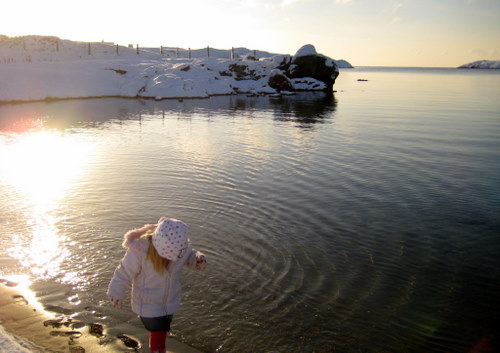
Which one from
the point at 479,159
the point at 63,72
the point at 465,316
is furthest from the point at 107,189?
the point at 63,72

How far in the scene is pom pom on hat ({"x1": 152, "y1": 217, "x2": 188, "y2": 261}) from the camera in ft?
12.7

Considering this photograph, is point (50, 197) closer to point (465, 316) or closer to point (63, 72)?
point (465, 316)

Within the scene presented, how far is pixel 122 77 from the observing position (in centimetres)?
5134

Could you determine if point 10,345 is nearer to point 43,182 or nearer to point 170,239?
point 170,239

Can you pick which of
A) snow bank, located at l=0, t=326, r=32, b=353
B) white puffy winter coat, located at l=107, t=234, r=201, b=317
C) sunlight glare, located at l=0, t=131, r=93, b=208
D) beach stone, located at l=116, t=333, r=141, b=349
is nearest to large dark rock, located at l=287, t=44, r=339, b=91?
sunlight glare, located at l=0, t=131, r=93, b=208

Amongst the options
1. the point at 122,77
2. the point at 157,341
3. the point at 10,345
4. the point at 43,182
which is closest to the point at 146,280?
the point at 157,341

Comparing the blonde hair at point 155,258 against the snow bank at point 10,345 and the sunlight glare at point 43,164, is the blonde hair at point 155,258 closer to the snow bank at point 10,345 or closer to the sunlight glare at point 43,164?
the snow bank at point 10,345

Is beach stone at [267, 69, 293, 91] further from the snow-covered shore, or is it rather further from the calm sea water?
the calm sea water

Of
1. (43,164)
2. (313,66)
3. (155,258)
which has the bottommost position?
(43,164)

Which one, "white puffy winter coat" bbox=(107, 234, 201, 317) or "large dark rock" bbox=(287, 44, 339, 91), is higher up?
"large dark rock" bbox=(287, 44, 339, 91)

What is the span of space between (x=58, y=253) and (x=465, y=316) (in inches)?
285

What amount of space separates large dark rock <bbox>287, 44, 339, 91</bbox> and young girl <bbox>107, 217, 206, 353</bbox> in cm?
6559

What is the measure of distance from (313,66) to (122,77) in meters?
32.7

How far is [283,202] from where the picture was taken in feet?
36.3
